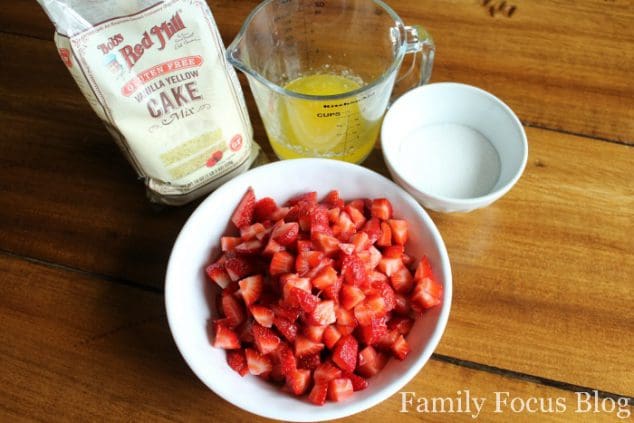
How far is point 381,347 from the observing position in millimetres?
841

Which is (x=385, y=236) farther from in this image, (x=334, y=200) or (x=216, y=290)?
(x=216, y=290)

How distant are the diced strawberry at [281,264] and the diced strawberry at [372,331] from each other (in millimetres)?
141

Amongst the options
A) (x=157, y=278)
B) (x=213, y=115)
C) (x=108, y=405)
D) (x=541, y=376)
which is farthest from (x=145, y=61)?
(x=541, y=376)

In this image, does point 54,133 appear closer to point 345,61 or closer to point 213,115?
point 213,115

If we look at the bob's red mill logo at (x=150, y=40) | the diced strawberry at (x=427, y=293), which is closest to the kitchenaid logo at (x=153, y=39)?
the bob's red mill logo at (x=150, y=40)

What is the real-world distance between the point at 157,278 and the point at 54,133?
17.0 inches

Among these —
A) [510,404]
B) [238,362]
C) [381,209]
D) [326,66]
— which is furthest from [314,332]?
[326,66]

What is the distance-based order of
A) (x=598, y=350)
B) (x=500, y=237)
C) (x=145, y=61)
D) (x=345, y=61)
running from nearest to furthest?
(x=145, y=61)
(x=598, y=350)
(x=500, y=237)
(x=345, y=61)

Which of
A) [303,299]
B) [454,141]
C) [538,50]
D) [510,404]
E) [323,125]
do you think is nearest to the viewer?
[303,299]

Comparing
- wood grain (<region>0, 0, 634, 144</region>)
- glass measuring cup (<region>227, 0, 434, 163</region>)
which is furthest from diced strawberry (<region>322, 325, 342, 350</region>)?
wood grain (<region>0, 0, 634, 144</region>)

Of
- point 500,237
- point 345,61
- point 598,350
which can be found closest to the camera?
point 598,350

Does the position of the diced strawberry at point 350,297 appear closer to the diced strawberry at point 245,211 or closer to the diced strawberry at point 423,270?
the diced strawberry at point 423,270

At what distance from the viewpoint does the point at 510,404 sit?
0.87 metres

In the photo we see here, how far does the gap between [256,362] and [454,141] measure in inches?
23.7
